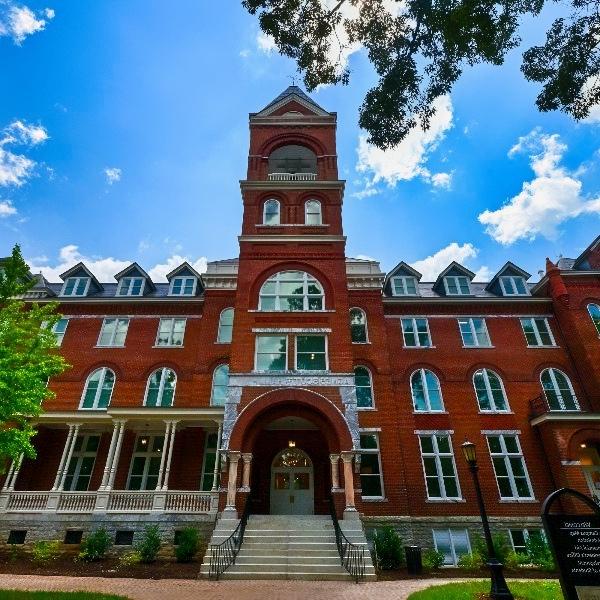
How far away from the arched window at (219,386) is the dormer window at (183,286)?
5782 mm

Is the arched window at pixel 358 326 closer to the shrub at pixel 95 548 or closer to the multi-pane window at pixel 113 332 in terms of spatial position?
the multi-pane window at pixel 113 332

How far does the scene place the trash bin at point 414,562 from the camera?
14117 millimetres

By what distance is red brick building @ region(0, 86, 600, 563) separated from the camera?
17.1 m

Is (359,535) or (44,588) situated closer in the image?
(44,588)

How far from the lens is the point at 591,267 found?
964 inches

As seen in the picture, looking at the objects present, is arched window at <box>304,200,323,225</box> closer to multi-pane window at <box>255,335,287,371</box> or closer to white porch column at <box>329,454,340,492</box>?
multi-pane window at <box>255,335,287,371</box>

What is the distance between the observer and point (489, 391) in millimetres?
21688

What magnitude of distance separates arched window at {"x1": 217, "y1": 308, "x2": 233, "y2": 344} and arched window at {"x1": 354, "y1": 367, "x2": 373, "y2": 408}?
7399 mm

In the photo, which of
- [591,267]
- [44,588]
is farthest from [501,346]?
[44,588]

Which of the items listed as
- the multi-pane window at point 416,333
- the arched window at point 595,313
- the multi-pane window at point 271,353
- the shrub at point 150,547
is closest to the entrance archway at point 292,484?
the multi-pane window at point 271,353

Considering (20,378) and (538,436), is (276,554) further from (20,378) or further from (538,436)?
(538,436)

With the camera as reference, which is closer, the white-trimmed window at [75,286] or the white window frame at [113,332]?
the white window frame at [113,332]

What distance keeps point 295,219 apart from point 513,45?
14182 mm

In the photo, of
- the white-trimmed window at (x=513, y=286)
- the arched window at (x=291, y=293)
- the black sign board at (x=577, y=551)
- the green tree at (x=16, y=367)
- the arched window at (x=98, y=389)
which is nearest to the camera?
the black sign board at (x=577, y=551)
